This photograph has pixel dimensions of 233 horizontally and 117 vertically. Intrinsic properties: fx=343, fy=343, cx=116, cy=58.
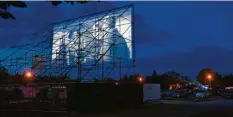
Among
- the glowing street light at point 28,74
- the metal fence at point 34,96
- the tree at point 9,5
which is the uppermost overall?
the tree at point 9,5

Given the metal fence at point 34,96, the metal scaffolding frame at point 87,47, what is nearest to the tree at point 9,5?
the metal fence at point 34,96

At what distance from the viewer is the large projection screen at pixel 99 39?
32.3 meters

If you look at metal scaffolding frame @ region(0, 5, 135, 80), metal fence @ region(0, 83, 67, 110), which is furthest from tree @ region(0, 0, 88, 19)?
metal scaffolding frame @ region(0, 5, 135, 80)

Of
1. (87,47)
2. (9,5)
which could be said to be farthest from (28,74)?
(9,5)

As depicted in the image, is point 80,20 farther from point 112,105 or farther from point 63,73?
point 112,105

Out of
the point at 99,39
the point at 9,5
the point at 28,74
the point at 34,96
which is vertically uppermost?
the point at 99,39

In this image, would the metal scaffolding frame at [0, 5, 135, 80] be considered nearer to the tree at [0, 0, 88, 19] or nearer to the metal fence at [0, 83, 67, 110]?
the metal fence at [0, 83, 67, 110]

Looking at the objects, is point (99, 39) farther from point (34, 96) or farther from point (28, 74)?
point (34, 96)

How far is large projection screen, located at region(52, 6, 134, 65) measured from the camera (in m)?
32.3

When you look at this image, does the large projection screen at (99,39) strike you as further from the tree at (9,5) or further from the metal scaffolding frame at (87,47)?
the tree at (9,5)

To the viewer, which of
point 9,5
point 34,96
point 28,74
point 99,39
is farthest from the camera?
point 28,74

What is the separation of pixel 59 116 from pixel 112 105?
5394 mm

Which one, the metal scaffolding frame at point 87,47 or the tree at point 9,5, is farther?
the metal scaffolding frame at point 87,47

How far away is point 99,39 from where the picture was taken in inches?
1302
